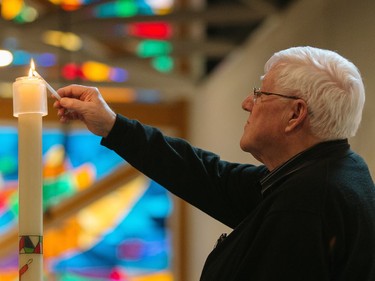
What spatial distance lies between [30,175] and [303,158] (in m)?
0.58

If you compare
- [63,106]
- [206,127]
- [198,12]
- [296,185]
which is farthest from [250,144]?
[206,127]

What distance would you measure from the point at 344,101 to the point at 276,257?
0.36 m

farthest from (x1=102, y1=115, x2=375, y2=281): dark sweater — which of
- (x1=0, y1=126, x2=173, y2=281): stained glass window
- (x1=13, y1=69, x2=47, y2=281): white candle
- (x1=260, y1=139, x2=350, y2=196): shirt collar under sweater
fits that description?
(x1=0, y1=126, x2=173, y2=281): stained glass window

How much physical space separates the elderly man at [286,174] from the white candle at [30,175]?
1.17ft

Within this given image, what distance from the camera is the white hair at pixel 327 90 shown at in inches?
68.9

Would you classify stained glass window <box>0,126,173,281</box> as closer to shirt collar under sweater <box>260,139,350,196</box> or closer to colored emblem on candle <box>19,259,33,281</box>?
shirt collar under sweater <box>260,139,350,196</box>

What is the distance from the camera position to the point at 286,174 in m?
1.72

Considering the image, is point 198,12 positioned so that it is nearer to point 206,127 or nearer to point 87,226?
point 206,127

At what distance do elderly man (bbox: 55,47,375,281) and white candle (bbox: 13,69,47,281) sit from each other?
0.36m

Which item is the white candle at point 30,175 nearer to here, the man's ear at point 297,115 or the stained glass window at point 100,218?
the man's ear at point 297,115

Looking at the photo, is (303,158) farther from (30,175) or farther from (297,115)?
(30,175)

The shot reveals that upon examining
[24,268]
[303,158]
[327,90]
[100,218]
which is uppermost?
[327,90]

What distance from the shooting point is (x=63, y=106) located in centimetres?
175

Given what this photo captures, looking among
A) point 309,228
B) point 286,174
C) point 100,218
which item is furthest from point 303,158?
point 100,218
